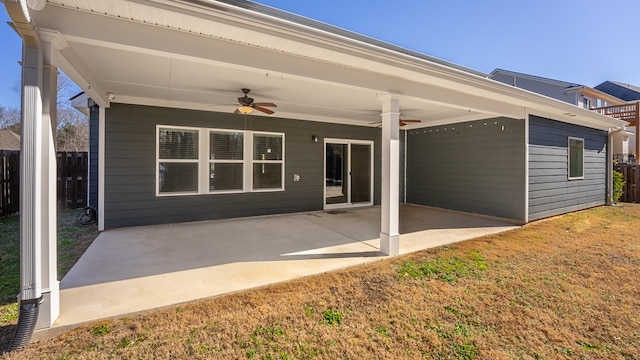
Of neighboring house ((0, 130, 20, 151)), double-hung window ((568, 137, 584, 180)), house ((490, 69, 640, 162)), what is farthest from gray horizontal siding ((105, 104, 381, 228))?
neighboring house ((0, 130, 20, 151))

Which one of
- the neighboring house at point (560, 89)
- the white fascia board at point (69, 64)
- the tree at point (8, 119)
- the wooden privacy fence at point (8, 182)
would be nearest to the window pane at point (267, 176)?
the white fascia board at point (69, 64)

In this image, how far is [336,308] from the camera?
2.78 meters

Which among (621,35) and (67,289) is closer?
(67,289)

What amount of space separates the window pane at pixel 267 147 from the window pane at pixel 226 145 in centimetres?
35

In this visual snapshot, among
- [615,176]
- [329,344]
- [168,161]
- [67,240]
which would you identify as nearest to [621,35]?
[615,176]

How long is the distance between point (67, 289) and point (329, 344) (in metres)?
2.71

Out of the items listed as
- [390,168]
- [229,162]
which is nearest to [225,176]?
[229,162]

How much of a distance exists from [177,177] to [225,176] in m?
0.97

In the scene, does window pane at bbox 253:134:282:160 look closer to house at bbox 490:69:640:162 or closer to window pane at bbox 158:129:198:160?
window pane at bbox 158:129:198:160

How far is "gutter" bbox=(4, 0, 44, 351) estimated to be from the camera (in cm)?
218

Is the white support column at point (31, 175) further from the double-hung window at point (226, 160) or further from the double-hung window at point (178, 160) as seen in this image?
the double-hung window at point (226, 160)

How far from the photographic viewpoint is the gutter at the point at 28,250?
7.16 feet

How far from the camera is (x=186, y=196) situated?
6332mm

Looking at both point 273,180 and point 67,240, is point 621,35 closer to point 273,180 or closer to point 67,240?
point 273,180
